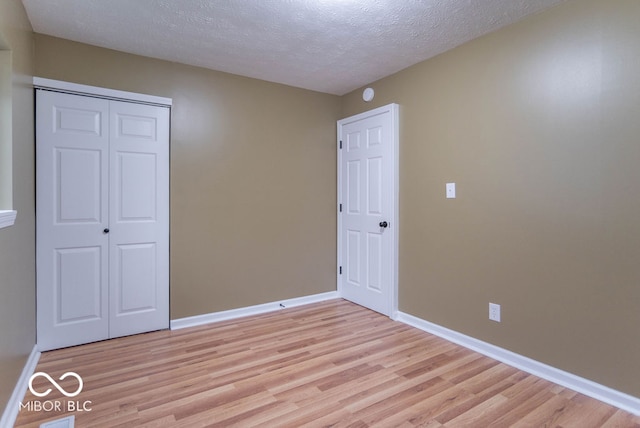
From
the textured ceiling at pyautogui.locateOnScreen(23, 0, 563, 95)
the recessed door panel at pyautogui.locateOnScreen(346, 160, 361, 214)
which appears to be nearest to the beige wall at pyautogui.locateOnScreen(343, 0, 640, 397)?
the textured ceiling at pyautogui.locateOnScreen(23, 0, 563, 95)

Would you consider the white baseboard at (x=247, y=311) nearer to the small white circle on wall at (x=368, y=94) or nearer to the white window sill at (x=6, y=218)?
the white window sill at (x=6, y=218)

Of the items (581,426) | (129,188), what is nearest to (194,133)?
(129,188)

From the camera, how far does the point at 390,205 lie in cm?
327

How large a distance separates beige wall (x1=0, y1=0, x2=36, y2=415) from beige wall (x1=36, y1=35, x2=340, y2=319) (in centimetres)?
53

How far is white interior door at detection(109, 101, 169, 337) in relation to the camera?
277 cm

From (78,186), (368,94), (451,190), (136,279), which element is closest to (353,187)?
(368,94)

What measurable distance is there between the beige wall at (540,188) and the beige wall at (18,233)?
2.80 m

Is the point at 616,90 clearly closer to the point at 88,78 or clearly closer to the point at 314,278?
the point at 314,278

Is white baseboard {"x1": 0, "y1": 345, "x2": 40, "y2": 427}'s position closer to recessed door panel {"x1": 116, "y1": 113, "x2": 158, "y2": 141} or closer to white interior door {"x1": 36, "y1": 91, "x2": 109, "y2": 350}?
white interior door {"x1": 36, "y1": 91, "x2": 109, "y2": 350}

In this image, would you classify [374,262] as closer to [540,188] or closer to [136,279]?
[540,188]

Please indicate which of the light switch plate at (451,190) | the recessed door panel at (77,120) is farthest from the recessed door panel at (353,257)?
the recessed door panel at (77,120)

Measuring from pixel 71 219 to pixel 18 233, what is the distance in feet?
2.13

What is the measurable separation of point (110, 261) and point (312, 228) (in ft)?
6.36

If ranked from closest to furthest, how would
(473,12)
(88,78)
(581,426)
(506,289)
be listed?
1. (581,426)
2. (473,12)
3. (506,289)
4. (88,78)
